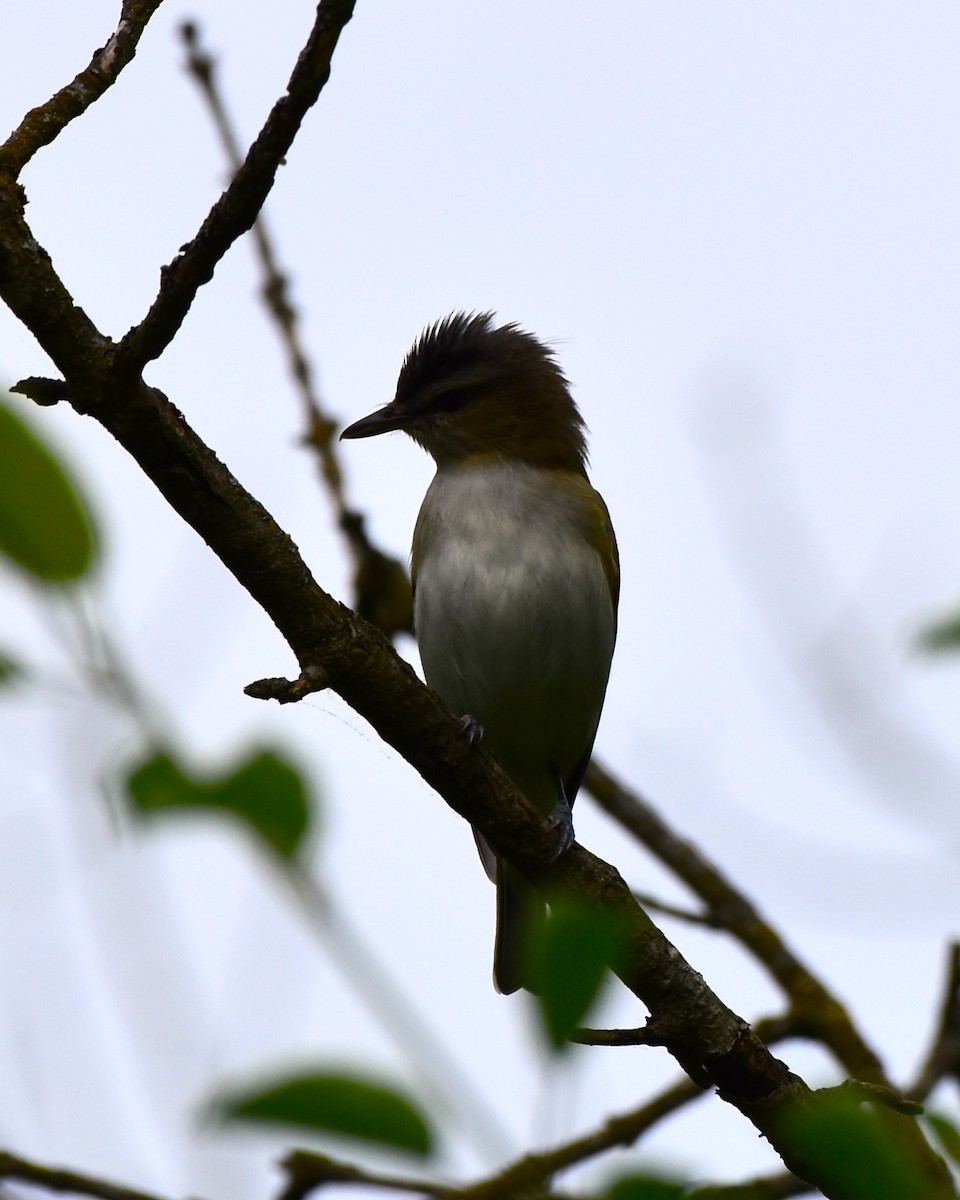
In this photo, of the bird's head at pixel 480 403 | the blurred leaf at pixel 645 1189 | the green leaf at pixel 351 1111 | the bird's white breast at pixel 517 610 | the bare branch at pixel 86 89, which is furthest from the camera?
the bird's head at pixel 480 403

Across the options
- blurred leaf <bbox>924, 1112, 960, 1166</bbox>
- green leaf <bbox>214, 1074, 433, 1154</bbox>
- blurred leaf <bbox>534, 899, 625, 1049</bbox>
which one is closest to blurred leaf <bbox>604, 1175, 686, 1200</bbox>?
blurred leaf <bbox>534, 899, 625, 1049</bbox>

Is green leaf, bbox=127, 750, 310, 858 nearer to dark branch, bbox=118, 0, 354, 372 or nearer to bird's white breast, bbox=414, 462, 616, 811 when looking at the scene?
dark branch, bbox=118, 0, 354, 372

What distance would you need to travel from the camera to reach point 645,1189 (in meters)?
2.16

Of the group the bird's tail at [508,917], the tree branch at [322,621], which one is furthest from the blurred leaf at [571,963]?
the bird's tail at [508,917]

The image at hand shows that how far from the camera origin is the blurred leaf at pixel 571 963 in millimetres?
2250

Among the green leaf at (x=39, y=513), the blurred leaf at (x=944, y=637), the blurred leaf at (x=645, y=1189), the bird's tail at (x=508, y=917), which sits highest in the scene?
the bird's tail at (x=508, y=917)

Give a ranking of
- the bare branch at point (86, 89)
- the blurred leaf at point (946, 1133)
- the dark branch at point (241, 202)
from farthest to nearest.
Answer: the bare branch at point (86, 89) < the dark branch at point (241, 202) < the blurred leaf at point (946, 1133)

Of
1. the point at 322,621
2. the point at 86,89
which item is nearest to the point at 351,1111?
the point at 322,621

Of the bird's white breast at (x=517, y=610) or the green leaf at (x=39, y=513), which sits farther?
the bird's white breast at (x=517, y=610)

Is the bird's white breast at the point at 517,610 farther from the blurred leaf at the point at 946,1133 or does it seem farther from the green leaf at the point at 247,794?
A: the green leaf at the point at 247,794

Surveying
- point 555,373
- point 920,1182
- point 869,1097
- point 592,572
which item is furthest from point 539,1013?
point 555,373

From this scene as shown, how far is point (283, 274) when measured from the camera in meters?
7.98

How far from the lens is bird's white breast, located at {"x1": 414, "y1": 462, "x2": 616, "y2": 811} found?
7484 millimetres

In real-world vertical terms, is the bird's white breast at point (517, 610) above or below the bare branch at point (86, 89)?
above
